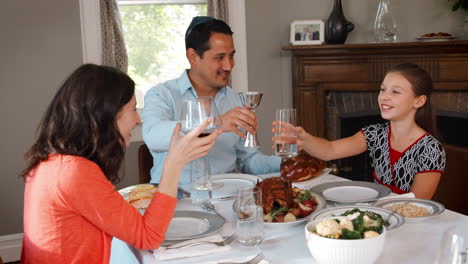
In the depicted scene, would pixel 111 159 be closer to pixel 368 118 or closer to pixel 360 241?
pixel 360 241

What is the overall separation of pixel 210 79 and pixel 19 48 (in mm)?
1562

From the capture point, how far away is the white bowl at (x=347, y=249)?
1095 mm

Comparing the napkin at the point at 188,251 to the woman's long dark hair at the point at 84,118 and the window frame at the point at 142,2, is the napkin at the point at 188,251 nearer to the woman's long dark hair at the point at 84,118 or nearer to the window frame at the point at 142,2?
the woman's long dark hair at the point at 84,118

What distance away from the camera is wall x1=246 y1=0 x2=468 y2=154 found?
3.73 meters

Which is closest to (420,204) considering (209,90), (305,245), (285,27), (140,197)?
(305,245)

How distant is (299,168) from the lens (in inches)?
74.9

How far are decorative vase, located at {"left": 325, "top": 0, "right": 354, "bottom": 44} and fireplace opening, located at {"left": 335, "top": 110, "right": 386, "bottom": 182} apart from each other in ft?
2.04

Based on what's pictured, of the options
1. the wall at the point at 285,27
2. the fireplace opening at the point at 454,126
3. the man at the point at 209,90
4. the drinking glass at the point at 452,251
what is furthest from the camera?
the wall at the point at 285,27

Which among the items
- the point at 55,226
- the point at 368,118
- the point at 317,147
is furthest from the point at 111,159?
the point at 368,118

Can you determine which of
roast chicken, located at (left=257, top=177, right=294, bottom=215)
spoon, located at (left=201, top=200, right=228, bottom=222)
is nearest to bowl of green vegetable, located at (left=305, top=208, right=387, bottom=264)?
roast chicken, located at (left=257, top=177, right=294, bottom=215)

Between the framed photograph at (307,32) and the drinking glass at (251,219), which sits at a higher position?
the framed photograph at (307,32)

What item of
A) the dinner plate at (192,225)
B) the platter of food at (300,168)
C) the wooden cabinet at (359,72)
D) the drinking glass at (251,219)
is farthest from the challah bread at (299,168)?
the wooden cabinet at (359,72)

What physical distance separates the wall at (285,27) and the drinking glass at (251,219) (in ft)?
8.83

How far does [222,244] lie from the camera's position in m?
1.32
